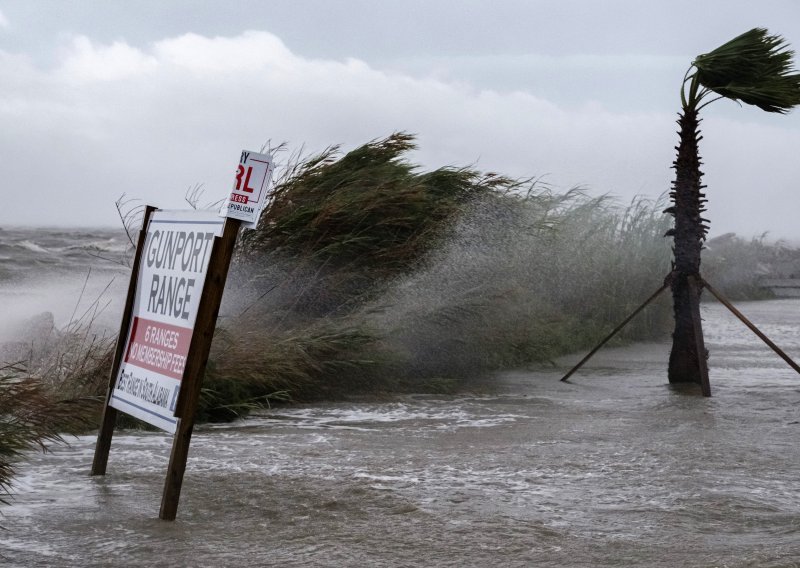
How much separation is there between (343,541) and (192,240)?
74.1 inches

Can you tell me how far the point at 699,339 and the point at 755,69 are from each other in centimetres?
270

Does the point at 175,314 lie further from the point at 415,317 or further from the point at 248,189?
the point at 415,317

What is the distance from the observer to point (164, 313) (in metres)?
6.20

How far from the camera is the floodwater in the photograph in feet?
16.6

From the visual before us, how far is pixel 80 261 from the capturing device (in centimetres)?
3384

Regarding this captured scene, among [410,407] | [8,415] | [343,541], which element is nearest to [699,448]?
[410,407]

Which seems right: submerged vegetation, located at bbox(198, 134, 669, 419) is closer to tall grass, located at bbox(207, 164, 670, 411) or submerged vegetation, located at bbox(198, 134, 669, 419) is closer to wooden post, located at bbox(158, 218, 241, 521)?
tall grass, located at bbox(207, 164, 670, 411)

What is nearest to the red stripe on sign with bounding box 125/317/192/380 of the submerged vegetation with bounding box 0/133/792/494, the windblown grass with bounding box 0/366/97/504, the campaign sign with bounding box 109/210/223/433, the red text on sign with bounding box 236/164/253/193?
the campaign sign with bounding box 109/210/223/433

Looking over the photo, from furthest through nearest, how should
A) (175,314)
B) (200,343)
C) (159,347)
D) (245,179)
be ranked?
(159,347)
(175,314)
(200,343)
(245,179)

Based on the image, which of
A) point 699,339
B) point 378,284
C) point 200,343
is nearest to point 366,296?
point 378,284

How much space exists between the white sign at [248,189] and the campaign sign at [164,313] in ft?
0.70

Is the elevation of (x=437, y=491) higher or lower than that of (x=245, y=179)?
lower

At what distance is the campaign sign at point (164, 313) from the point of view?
584 centimetres

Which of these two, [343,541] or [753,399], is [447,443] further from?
[753,399]
